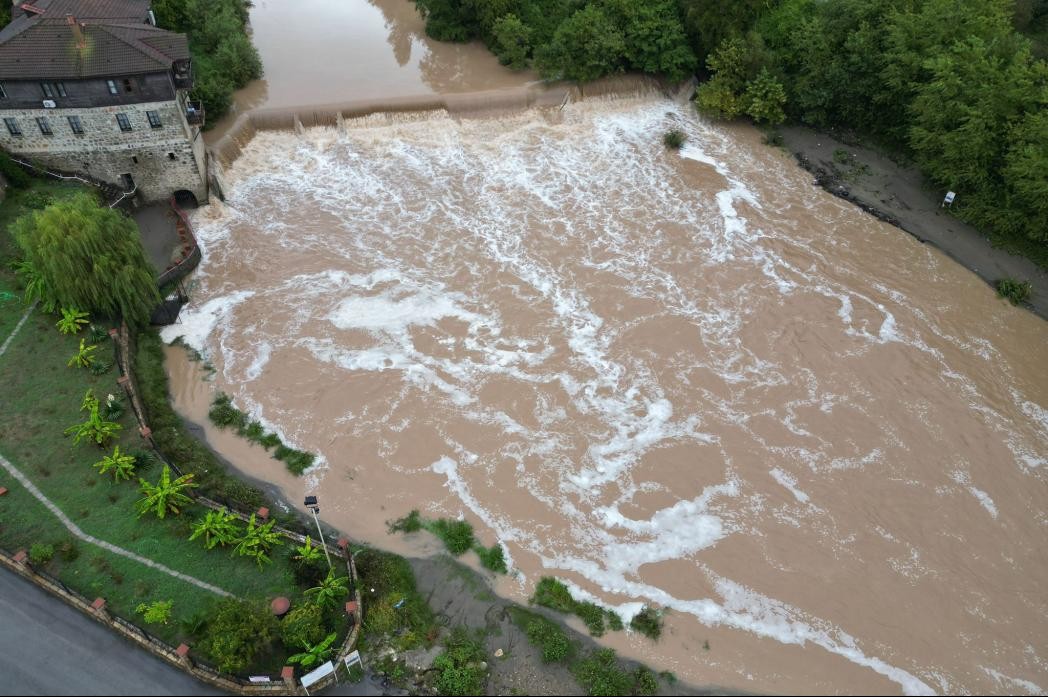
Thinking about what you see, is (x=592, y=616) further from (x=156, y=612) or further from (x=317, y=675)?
(x=156, y=612)

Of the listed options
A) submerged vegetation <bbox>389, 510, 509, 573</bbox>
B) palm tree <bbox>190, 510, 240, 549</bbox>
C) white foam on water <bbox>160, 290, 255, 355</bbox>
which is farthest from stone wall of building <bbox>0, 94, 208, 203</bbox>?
submerged vegetation <bbox>389, 510, 509, 573</bbox>

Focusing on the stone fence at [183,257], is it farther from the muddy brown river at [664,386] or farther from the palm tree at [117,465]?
the palm tree at [117,465]

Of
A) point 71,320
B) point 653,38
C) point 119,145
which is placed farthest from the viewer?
point 653,38

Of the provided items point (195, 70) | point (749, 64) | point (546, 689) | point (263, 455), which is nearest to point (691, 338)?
point (546, 689)

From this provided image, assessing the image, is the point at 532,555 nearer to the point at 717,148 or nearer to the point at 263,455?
the point at 263,455

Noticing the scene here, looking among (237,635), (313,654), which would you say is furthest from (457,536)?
(237,635)

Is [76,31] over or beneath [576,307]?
over
